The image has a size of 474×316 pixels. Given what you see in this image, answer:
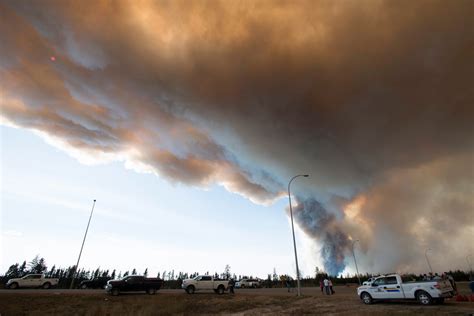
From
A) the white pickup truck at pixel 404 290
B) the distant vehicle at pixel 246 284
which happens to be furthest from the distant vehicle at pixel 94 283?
the white pickup truck at pixel 404 290

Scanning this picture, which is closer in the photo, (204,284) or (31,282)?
(204,284)

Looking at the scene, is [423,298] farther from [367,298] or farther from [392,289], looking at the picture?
[367,298]

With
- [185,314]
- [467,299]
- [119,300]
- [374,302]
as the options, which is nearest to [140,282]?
[119,300]

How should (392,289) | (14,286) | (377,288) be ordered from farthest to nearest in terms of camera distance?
(14,286) < (377,288) < (392,289)

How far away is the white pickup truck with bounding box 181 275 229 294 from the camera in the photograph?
2958 centimetres

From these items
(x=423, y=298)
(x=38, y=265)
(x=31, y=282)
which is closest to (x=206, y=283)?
(x=423, y=298)

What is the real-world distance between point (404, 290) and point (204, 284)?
805 inches

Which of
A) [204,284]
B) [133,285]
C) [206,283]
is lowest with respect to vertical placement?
[133,285]

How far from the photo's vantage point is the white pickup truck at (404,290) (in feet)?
53.6

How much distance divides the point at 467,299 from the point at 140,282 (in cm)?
2810

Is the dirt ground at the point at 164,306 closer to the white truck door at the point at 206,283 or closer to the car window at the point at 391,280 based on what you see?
the car window at the point at 391,280

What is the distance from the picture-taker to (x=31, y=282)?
33.2 meters

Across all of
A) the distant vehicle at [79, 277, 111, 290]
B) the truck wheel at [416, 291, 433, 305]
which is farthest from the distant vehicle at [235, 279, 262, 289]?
the truck wheel at [416, 291, 433, 305]

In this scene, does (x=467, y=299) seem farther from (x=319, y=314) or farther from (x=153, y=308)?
(x=153, y=308)
